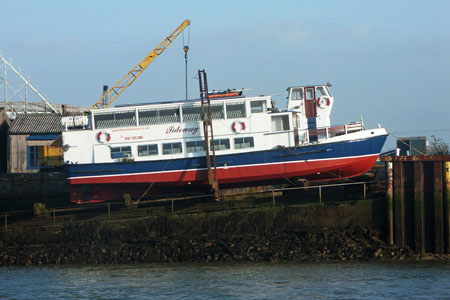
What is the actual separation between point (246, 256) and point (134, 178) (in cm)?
977

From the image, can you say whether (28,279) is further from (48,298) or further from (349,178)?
(349,178)

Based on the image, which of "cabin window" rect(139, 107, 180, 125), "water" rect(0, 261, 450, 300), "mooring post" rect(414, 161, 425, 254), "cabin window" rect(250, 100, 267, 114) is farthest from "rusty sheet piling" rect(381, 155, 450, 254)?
"cabin window" rect(139, 107, 180, 125)

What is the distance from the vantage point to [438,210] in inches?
1080

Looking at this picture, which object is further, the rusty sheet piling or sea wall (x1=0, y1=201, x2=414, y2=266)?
sea wall (x1=0, y1=201, x2=414, y2=266)

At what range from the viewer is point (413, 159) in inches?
1102

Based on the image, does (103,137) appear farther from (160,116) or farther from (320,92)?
(320,92)

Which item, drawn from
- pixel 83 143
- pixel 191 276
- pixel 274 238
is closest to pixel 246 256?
pixel 274 238

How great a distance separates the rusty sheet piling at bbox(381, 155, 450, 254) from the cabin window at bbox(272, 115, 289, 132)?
25.6ft

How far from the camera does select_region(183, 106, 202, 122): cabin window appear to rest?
35.1 m

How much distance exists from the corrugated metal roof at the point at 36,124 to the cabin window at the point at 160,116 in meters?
16.9

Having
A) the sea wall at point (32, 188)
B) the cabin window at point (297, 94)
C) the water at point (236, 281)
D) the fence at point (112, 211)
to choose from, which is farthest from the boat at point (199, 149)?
the water at point (236, 281)

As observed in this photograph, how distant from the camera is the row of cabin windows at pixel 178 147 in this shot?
114 feet

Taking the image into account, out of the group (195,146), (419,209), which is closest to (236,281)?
(419,209)

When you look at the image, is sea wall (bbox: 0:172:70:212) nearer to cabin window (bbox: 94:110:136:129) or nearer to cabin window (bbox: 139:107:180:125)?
cabin window (bbox: 94:110:136:129)
